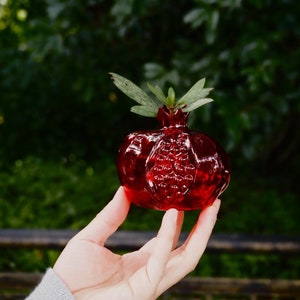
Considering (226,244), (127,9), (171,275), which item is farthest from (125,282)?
(127,9)

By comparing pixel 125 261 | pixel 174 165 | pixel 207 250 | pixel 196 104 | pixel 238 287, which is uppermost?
pixel 196 104

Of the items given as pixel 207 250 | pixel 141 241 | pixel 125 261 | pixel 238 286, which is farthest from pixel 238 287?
pixel 125 261

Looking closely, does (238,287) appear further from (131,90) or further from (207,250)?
(131,90)

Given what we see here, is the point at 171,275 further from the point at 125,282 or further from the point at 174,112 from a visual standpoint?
the point at 174,112

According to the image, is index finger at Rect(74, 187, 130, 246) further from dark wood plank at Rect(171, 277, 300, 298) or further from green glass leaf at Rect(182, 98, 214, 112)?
dark wood plank at Rect(171, 277, 300, 298)

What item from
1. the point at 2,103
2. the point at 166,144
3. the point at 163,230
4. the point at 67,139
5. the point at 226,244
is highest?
→ the point at 166,144

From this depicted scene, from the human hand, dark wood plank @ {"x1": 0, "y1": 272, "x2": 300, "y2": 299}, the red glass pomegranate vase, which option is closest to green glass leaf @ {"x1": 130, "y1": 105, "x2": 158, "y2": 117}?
the red glass pomegranate vase
